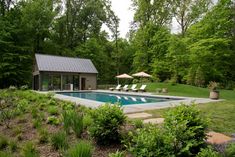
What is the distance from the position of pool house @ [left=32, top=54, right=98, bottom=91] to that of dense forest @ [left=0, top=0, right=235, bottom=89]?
12.5 feet

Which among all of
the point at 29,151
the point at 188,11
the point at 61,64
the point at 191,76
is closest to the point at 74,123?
the point at 29,151

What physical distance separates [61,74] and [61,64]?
1231 millimetres

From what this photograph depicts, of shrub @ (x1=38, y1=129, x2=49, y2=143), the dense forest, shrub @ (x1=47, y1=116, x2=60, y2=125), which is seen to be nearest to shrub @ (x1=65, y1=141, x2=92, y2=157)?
shrub @ (x1=38, y1=129, x2=49, y2=143)

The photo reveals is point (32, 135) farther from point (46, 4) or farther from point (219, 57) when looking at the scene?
point (46, 4)

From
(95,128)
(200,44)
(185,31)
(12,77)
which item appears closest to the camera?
(95,128)

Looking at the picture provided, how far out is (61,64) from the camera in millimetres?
24953

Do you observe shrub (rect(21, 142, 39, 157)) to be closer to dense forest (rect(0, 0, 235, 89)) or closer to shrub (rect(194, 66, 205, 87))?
dense forest (rect(0, 0, 235, 89))

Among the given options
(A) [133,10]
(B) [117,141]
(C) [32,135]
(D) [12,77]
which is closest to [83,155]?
(B) [117,141]

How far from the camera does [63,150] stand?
4.07 meters

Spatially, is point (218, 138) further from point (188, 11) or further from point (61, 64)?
point (188, 11)

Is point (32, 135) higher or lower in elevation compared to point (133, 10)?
lower

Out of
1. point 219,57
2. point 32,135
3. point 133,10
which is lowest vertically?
point 32,135

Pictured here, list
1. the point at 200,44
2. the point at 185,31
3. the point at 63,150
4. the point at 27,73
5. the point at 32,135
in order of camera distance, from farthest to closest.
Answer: the point at 185,31, the point at 27,73, the point at 200,44, the point at 32,135, the point at 63,150

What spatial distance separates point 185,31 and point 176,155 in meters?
28.8
